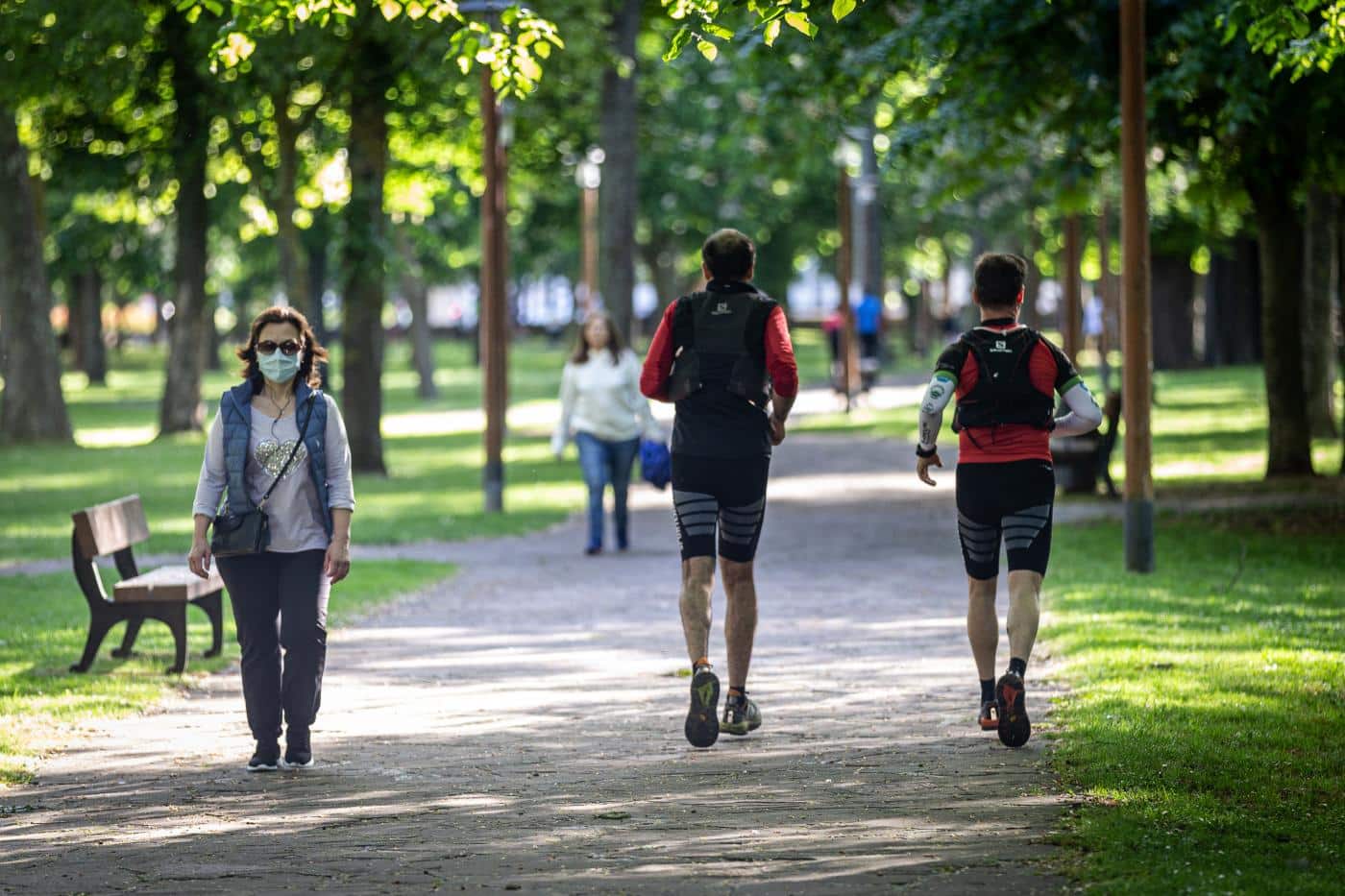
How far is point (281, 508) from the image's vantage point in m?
7.90

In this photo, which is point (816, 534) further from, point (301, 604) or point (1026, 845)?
point (1026, 845)

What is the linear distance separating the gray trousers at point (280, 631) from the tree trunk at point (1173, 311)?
1431 inches

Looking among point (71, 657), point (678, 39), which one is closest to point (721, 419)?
point (678, 39)

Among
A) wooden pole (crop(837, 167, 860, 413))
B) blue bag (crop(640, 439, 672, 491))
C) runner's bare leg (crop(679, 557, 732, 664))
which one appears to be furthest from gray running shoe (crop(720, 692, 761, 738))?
wooden pole (crop(837, 167, 860, 413))

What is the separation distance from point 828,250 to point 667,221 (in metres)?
14.9

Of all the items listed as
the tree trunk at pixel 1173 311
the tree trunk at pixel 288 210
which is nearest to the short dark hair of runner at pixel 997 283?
the tree trunk at pixel 288 210

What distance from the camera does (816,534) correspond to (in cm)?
1759

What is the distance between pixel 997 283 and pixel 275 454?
9.20ft

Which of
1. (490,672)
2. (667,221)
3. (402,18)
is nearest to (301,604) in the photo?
(490,672)

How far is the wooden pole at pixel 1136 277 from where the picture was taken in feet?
45.0

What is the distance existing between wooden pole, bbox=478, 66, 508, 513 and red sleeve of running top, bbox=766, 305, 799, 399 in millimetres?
10677

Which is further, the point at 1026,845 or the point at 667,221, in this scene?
the point at 667,221

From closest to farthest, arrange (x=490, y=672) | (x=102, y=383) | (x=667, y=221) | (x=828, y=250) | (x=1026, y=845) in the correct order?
(x=1026, y=845)
(x=490, y=672)
(x=667, y=221)
(x=102, y=383)
(x=828, y=250)

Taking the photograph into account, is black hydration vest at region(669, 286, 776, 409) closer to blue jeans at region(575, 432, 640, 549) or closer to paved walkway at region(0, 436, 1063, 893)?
paved walkway at region(0, 436, 1063, 893)
